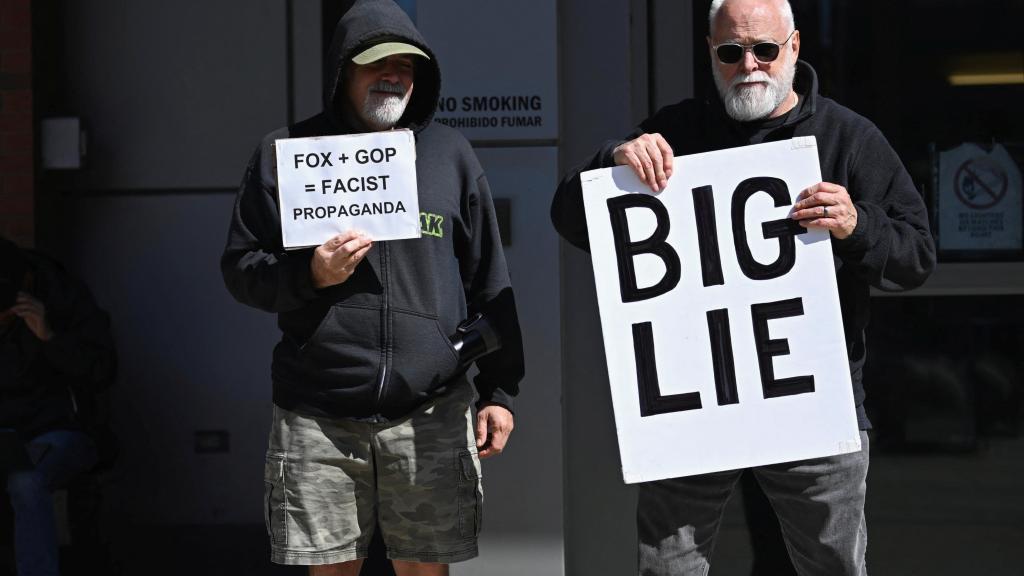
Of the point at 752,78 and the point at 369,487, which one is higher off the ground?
the point at 752,78

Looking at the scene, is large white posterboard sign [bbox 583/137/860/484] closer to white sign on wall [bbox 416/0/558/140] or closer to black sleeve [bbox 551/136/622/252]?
black sleeve [bbox 551/136/622/252]

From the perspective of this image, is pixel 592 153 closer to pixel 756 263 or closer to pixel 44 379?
pixel 756 263

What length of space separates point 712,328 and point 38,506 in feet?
8.97

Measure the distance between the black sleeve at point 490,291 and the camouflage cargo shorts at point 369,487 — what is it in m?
0.16

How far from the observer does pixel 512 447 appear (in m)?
4.45

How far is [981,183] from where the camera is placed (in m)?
4.71

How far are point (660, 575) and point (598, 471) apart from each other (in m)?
1.57

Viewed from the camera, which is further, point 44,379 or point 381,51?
point 44,379

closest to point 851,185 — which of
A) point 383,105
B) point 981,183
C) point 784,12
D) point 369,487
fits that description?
point 784,12

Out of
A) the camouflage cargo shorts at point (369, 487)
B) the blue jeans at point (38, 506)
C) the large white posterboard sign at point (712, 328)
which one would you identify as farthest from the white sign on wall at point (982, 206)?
the blue jeans at point (38, 506)

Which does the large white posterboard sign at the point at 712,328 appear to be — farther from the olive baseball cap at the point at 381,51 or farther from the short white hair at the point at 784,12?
the olive baseball cap at the point at 381,51

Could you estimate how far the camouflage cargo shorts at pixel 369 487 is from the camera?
124 inches

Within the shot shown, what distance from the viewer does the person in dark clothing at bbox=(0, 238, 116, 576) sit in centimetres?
443

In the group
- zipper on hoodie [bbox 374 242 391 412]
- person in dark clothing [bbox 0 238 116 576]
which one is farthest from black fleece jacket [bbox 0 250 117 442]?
zipper on hoodie [bbox 374 242 391 412]
